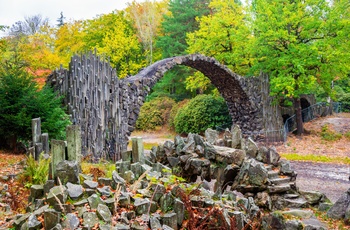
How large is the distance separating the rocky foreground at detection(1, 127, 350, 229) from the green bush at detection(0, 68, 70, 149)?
271 cm

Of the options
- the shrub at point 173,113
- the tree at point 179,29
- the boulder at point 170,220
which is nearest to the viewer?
the boulder at point 170,220

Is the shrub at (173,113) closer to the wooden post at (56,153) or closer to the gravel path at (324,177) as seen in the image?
the gravel path at (324,177)

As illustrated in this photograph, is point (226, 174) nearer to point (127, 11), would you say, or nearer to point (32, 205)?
point (32, 205)

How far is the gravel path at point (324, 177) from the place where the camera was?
8.57 m

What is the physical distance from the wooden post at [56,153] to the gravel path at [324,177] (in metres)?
6.51

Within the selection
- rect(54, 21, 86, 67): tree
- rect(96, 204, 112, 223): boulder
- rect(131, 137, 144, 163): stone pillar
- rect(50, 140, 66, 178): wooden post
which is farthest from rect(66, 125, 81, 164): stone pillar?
rect(54, 21, 86, 67): tree

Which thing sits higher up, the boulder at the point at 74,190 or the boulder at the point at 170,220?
the boulder at the point at 74,190

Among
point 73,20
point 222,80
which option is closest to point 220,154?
point 222,80

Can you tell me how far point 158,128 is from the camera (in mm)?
24078

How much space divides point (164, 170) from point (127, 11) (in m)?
29.0

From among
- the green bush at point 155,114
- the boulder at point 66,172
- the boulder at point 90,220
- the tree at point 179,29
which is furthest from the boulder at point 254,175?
the tree at point 179,29

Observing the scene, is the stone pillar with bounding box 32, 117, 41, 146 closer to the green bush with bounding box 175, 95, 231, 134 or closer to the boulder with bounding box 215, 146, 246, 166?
the boulder with bounding box 215, 146, 246, 166

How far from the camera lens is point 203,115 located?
66.7 ft

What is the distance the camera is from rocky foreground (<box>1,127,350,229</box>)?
3.01 metres
